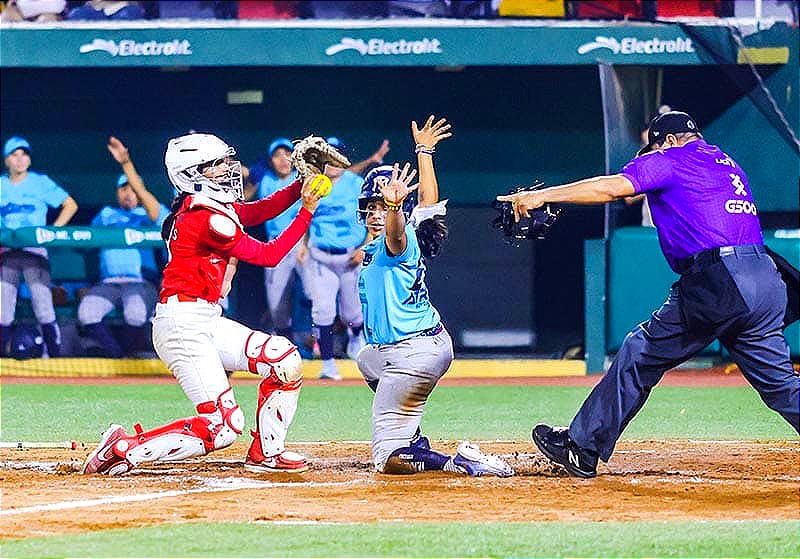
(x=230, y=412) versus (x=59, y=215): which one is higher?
(x=59, y=215)

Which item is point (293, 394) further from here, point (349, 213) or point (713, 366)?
point (713, 366)

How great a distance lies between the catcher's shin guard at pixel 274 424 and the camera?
678 centimetres

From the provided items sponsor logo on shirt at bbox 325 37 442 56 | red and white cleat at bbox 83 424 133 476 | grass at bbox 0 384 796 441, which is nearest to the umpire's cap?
grass at bbox 0 384 796 441

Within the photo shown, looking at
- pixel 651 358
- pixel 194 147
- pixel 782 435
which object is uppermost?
pixel 194 147

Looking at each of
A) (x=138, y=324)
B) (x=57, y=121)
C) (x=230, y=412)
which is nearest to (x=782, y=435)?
(x=230, y=412)

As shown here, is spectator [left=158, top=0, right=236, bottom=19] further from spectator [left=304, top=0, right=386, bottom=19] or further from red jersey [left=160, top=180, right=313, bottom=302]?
red jersey [left=160, top=180, right=313, bottom=302]

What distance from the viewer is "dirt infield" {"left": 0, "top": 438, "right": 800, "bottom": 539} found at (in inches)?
219

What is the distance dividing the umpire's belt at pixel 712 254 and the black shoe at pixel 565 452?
92cm

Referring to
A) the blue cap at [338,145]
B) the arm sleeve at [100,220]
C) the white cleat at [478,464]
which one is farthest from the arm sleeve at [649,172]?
the arm sleeve at [100,220]

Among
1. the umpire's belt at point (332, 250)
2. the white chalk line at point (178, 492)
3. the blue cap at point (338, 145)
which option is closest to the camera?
the white chalk line at point (178, 492)

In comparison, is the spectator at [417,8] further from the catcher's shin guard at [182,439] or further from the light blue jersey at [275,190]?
the catcher's shin guard at [182,439]

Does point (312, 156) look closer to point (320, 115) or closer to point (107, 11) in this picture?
point (107, 11)

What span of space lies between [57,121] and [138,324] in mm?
2681

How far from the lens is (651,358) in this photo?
6.55 metres
